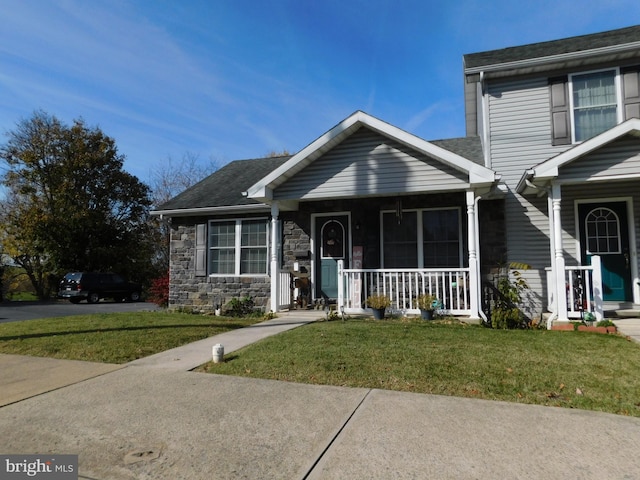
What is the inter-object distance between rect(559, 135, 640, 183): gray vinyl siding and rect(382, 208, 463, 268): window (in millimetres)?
2570

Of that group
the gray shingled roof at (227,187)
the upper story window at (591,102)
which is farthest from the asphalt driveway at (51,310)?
the upper story window at (591,102)

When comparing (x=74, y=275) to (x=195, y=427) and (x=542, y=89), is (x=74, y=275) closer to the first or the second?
(x=195, y=427)

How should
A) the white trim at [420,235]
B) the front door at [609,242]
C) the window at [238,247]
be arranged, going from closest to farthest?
the front door at [609,242], the white trim at [420,235], the window at [238,247]

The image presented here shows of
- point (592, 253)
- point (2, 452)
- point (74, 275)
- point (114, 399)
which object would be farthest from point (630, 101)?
point (74, 275)

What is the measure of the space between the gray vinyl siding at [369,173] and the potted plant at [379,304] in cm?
223

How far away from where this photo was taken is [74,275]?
61.5ft

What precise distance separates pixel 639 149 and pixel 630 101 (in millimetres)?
1961

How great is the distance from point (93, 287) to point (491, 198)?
18.1 meters

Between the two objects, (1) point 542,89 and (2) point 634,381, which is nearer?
(2) point 634,381

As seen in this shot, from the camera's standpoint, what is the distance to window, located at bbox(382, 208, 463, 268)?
945 centimetres

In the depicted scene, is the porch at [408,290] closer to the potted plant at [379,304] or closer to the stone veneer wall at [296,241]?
the potted plant at [379,304]

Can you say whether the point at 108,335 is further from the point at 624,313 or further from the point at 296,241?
the point at 624,313

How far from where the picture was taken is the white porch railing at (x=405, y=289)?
823cm

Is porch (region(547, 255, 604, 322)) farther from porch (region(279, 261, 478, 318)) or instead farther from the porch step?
porch (region(279, 261, 478, 318))
